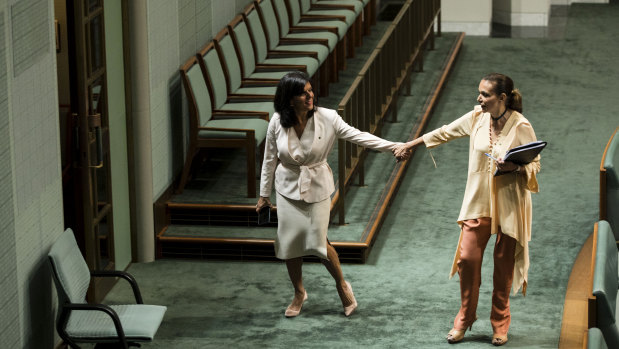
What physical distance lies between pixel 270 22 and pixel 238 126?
7.39 feet

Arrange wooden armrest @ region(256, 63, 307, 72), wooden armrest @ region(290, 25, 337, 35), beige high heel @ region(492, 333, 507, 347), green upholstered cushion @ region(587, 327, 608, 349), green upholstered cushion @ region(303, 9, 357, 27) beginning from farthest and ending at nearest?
green upholstered cushion @ region(303, 9, 357, 27) → wooden armrest @ region(290, 25, 337, 35) → wooden armrest @ region(256, 63, 307, 72) → beige high heel @ region(492, 333, 507, 347) → green upholstered cushion @ region(587, 327, 608, 349)

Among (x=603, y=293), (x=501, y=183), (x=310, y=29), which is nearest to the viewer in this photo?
(x=603, y=293)

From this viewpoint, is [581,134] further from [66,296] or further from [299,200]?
[66,296]

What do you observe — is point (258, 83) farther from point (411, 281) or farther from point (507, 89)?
point (507, 89)

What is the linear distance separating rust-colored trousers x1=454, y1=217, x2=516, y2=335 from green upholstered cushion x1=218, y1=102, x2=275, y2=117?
270 cm

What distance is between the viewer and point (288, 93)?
630 cm

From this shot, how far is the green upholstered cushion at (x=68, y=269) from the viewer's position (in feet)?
18.7

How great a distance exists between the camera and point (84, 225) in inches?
263

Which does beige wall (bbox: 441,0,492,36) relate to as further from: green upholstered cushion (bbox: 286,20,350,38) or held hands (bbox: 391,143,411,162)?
held hands (bbox: 391,143,411,162)

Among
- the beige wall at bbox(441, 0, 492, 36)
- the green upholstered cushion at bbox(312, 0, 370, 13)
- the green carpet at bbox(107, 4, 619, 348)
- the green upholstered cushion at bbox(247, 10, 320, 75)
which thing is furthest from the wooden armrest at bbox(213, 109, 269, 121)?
the beige wall at bbox(441, 0, 492, 36)

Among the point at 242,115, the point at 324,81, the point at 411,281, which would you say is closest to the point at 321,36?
the point at 324,81

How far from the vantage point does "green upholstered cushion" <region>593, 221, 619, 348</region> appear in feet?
16.5

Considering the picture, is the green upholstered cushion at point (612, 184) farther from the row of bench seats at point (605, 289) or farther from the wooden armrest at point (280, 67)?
the wooden armrest at point (280, 67)

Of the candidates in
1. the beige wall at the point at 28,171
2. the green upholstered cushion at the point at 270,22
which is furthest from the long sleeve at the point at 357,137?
the green upholstered cushion at the point at 270,22
